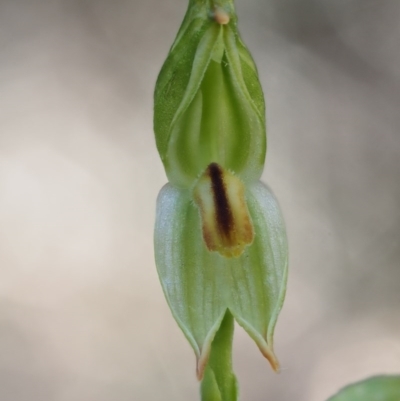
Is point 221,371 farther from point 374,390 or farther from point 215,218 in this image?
point 374,390

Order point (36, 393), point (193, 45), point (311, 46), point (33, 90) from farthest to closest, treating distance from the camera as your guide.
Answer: point (311, 46)
point (33, 90)
point (36, 393)
point (193, 45)

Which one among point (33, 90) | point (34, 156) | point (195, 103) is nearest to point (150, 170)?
point (34, 156)

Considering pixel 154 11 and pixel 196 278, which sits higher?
pixel 154 11

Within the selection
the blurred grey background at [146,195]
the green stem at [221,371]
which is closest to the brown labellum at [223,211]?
the green stem at [221,371]

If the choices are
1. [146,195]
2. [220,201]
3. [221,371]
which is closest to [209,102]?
[220,201]

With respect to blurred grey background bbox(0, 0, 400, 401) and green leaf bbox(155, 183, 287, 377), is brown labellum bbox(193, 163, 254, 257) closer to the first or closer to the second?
green leaf bbox(155, 183, 287, 377)

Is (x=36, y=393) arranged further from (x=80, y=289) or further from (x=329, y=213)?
(x=329, y=213)

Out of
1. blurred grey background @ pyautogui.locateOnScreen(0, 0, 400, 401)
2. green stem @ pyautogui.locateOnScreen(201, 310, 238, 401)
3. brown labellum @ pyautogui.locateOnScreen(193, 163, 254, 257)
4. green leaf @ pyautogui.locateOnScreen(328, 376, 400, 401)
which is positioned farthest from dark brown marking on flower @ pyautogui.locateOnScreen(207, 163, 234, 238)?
blurred grey background @ pyautogui.locateOnScreen(0, 0, 400, 401)

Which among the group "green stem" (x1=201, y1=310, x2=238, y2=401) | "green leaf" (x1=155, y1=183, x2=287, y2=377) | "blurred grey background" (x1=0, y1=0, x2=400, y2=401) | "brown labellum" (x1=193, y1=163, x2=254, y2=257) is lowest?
"green stem" (x1=201, y1=310, x2=238, y2=401)
